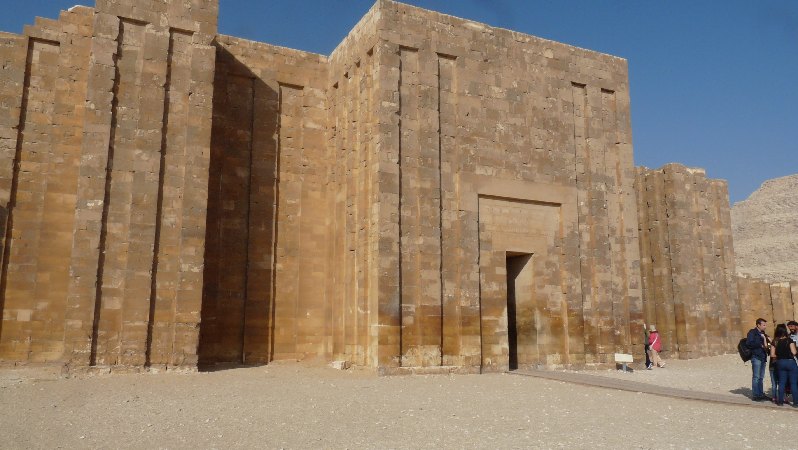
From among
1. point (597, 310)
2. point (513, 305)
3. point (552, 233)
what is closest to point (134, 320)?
point (513, 305)

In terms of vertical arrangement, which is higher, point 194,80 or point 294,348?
point 194,80

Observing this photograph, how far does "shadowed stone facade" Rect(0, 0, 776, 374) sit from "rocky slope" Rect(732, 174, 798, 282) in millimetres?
51248

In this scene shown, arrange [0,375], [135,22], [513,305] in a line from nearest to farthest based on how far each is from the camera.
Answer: [0,375], [135,22], [513,305]

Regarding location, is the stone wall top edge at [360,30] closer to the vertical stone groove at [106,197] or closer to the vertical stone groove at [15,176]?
the vertical stone groove at [106,197]

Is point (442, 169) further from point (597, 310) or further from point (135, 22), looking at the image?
point (135, 22)

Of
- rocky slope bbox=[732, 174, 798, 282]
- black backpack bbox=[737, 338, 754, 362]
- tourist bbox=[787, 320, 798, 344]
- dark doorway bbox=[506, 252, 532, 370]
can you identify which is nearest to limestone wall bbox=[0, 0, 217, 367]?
dark doorway bbox=[506, 252, 532, 370]

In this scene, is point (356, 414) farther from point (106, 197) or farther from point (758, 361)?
point (106, 197)

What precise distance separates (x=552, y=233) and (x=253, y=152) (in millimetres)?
8338

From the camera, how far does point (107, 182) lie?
518 inches

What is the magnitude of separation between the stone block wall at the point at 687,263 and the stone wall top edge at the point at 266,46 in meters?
13.2

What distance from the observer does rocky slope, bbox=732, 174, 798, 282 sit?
2557 inches

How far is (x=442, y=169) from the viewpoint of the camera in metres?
15.1

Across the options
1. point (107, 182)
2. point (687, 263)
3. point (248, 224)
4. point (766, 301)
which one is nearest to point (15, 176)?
point (107, 182)

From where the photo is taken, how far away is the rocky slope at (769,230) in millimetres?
64938
